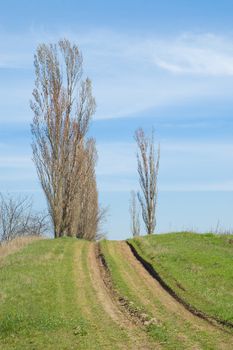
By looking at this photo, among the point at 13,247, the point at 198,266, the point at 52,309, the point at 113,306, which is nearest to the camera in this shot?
the point at 52,309

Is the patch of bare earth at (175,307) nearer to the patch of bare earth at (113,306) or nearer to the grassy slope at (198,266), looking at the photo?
the grassy slope at (198,266)

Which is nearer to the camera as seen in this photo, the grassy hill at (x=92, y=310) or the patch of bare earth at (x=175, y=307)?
the grassy hill at (x=92, y=310)

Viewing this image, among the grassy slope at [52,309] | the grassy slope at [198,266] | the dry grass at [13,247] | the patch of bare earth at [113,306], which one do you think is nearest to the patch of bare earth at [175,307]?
the grassy slope at [198,266]

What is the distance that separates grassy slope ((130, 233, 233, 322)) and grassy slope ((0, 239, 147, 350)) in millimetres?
3089

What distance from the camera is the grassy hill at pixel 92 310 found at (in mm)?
11961

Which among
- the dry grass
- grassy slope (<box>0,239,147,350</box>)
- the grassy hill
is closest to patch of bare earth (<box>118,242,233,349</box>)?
the grassy hill

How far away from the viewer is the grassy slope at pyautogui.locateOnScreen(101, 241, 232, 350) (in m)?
11.6

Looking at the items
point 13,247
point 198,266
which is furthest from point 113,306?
point 13,247

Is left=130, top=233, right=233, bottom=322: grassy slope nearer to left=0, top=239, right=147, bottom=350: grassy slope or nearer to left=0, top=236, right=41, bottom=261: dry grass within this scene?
left=0, top=239, right=147, bottom=350: grassy slope

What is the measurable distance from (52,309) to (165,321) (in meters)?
3.63

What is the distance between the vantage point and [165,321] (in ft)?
44.5

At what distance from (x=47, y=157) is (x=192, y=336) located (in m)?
29.7

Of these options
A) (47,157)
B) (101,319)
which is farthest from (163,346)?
(47,157)

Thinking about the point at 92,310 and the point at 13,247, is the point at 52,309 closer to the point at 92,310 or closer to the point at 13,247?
the point at 92,310
